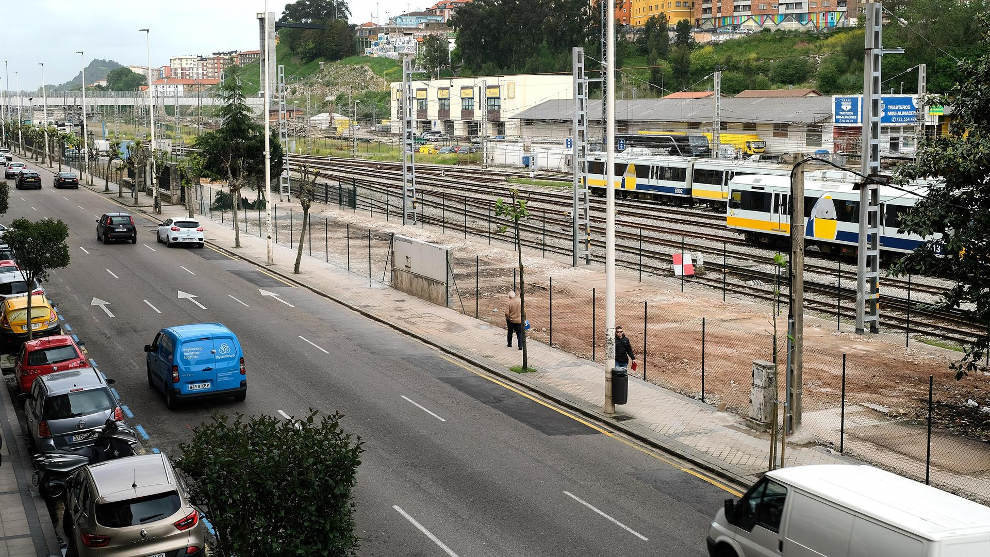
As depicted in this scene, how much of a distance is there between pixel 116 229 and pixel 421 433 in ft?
110

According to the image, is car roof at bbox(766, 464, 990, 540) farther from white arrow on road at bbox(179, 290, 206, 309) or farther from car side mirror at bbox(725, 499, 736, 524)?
white arrow on road at bbox(179, 290, 206, 309)

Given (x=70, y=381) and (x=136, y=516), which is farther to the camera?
(x=70, y=381)

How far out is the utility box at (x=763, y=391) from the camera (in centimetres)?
2045

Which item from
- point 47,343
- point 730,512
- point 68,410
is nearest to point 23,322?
point 47,343

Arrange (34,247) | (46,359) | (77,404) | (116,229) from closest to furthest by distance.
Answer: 1. (77,404)
2. (46,359)
3. (34,247)
4. (116,229)

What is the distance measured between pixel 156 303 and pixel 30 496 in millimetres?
17256

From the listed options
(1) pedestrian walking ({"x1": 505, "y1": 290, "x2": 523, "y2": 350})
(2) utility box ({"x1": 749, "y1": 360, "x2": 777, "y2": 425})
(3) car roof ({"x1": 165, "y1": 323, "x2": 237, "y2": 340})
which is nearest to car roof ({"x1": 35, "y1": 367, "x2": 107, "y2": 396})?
(3) car roof ({"x1": 165, "y1": 323, "x2": 237, "y2": 340})

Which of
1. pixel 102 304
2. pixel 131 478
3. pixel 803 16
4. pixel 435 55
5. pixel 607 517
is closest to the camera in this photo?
pixel 131 478

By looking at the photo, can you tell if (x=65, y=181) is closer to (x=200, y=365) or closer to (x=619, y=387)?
(x=200, y=365)

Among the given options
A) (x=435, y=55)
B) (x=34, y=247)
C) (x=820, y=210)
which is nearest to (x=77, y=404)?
(x=34, y=247)

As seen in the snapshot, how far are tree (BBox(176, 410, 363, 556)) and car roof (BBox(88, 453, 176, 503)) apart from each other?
3.72 meters

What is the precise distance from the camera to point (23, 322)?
27.8 m

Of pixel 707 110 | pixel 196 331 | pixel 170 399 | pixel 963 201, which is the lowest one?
pixel 170 399

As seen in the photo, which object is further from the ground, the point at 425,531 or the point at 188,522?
the point at 188,522
